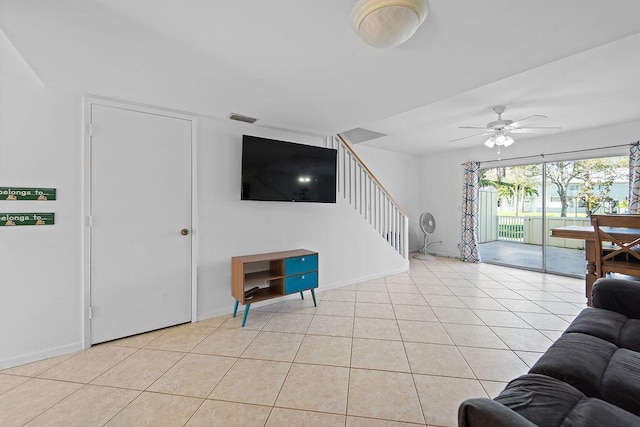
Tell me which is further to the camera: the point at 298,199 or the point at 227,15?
the point at 298,199

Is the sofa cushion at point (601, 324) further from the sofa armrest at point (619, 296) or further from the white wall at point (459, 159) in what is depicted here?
the white wall at point (459, 159)

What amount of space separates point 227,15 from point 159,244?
213cm

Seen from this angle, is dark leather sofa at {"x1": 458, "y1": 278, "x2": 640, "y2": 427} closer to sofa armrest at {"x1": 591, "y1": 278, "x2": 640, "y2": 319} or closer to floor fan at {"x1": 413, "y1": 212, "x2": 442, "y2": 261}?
sofa armrest at {"x1": 591, "y1": 278, "x2": 640, "y2": 319}

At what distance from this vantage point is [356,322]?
2709 mm

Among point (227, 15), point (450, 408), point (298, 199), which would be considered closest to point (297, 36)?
point (227, 15)

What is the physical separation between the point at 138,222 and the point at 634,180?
6.32m

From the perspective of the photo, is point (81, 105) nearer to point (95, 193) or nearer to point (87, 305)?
point (95, 193)

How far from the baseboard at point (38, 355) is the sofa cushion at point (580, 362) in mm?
3281

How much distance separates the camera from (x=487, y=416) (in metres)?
0.74

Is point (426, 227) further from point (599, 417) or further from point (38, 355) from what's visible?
point (38, 355)

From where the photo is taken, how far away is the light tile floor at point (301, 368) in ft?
4.99

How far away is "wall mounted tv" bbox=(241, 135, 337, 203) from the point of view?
9.37 ft

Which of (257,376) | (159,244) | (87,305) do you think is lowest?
(257,376)

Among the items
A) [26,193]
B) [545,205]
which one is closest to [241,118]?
[26,193]
